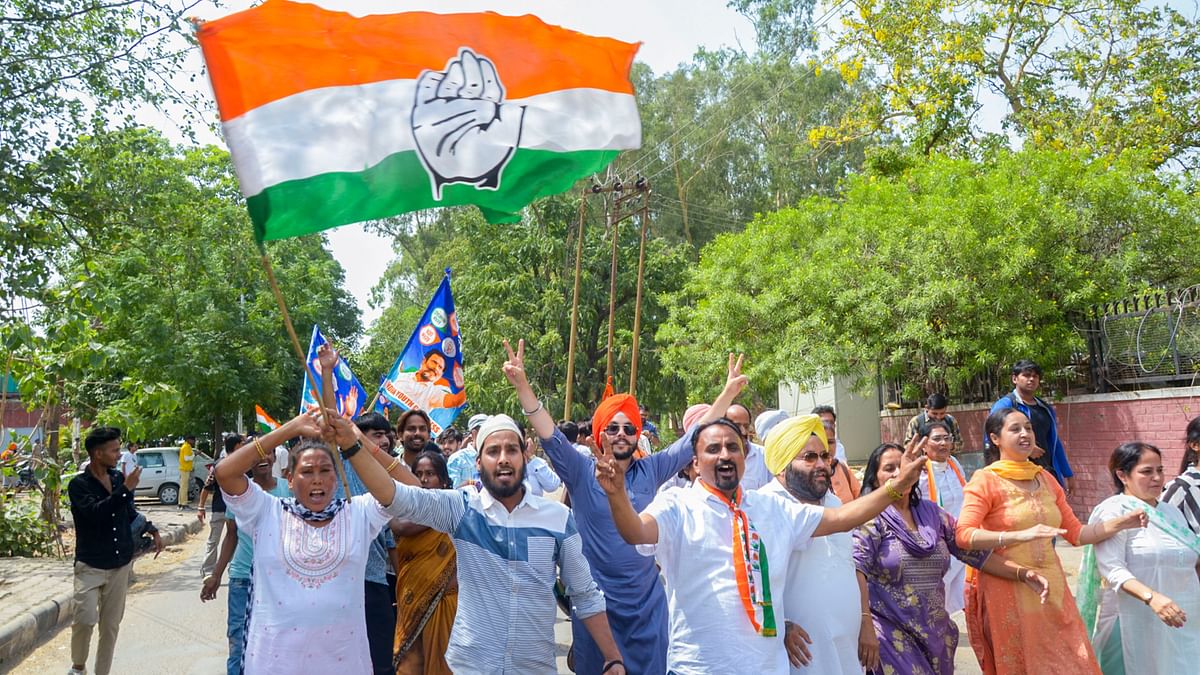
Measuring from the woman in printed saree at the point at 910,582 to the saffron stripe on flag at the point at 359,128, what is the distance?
2.35 m

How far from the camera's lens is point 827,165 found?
38188 millimetres

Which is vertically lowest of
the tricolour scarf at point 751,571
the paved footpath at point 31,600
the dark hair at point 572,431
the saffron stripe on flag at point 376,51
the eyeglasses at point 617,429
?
the paved footpath at point 31,600

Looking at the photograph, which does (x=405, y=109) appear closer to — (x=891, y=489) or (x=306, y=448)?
(x=306, y=448)

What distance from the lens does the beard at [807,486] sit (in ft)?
15.8

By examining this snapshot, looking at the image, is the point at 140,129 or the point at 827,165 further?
the point at 827,165

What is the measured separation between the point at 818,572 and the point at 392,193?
2.58m

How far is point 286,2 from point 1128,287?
12331mm

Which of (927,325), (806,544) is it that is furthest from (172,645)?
(927,325)

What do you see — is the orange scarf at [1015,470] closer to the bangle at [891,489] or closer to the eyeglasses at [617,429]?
the bangle at [891,489]

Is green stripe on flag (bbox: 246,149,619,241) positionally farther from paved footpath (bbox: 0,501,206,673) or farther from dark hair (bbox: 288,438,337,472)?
paved footpath (bbox: 0,501,206,673)

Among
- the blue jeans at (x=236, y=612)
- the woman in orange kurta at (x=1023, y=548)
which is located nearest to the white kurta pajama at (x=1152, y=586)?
the woman in orange kurta at (x=1023, y=548)

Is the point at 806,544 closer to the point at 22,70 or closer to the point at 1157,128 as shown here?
the point at 22,70

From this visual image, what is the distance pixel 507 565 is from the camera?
4383mm

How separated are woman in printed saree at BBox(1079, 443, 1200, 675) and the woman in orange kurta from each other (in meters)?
0.18
